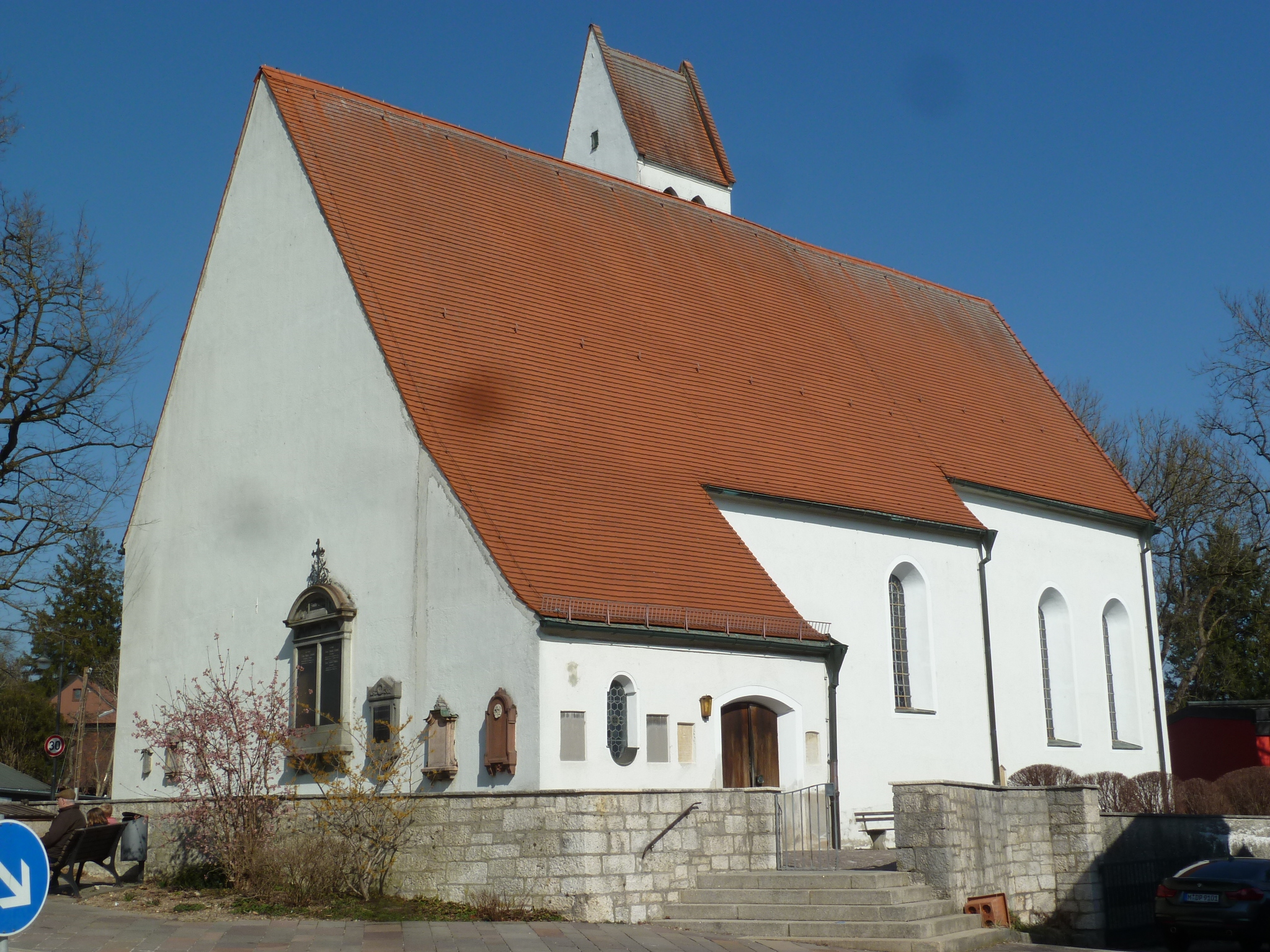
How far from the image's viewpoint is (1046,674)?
22938 mm

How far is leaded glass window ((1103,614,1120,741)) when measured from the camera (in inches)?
951

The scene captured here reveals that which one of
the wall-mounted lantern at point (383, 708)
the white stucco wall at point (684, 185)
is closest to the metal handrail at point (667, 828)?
the wall-mounted lantern at point (383, 708)

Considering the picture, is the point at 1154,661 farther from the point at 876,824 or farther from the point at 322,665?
the point at 322,665

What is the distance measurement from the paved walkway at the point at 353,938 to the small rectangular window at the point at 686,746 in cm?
216

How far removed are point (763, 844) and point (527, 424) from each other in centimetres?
587

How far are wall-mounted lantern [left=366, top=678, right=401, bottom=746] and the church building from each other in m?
0.05

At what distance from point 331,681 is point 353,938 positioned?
16.4ft

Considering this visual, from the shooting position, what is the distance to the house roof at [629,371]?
1572cm

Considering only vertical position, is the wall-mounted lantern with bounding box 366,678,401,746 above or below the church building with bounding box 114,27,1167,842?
below

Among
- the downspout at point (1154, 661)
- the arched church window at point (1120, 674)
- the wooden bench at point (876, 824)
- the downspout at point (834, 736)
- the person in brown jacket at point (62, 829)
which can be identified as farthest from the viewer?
the downspout at point (1154, 661)

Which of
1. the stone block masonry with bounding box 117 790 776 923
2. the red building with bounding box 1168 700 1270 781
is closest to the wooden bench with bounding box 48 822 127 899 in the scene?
the stone block masonry with bounding box 117 790 776 923

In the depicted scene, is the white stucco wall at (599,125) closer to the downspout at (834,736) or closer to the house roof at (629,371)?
the house roof at (629,371)

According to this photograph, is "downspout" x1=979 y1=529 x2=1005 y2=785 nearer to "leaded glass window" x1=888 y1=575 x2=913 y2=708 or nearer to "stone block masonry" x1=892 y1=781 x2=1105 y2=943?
"leaded glass window" x1=888 y1=575 x2=913 y2=708

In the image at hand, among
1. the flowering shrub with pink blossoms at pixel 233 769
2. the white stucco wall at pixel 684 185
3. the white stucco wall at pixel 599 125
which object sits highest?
the white stucco wall at pixel 599 125
